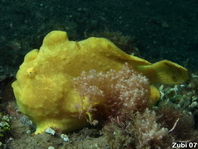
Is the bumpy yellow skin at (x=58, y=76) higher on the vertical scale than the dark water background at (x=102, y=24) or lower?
higher

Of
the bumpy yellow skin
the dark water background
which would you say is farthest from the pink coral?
the dark water background

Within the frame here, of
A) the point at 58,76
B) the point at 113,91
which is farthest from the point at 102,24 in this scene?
the point at 113,91

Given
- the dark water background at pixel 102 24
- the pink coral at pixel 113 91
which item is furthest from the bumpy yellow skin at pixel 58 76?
the dark water background at pixel 102 24

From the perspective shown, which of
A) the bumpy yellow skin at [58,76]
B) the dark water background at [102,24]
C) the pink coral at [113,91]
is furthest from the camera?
the dark water background at [102,24]

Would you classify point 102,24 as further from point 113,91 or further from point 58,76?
point 113,91

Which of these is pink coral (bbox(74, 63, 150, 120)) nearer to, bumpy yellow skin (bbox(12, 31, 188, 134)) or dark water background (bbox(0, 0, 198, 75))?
bumpy yellow skin (bbox(12, 31, 188, 134))

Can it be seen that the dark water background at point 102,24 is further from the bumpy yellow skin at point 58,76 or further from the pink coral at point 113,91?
the pink coral at point 113,91
